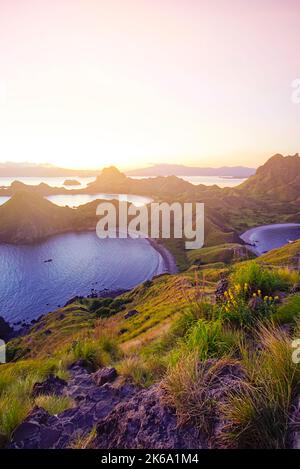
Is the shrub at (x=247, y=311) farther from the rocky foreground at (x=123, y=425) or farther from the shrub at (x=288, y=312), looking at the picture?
the rocky foreground at (x=123, y=425)

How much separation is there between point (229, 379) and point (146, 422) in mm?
1478

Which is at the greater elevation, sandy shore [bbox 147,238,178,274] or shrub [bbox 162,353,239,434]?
shrub [bbox 162,353,239,434]

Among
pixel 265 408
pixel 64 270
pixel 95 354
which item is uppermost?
pixel 265 408

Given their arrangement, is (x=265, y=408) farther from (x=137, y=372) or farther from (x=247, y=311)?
(x=247, y=311)

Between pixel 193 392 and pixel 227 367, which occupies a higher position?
pixel 193 392

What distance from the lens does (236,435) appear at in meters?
3.68

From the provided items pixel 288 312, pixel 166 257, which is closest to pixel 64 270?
pixel 166 257

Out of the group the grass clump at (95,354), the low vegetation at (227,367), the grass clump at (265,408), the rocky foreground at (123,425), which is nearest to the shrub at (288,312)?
the low vegetation at (227,367)

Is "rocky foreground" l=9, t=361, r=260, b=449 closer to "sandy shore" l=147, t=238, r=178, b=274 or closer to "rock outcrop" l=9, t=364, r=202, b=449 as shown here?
"rock outcrop" l=9, t=364, r=202, b=449

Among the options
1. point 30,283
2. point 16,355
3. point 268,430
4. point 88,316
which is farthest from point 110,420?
point 30,283

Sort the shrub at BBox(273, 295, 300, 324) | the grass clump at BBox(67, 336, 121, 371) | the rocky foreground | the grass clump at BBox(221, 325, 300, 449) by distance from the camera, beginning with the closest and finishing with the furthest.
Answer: the grass clump at BBox(221, 325, 300, 449) → the rocky foreground → the shrub at BBox(273, 295, 300, 324) → the grass clump at BBox(67, 336, 121, 371)

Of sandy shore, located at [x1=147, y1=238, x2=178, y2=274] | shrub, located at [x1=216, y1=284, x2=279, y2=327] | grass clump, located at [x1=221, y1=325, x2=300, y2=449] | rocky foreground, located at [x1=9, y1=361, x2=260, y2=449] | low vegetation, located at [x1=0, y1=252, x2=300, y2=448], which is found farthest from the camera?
sandy shore, located at [x1=147, y1=238, x2=178, y2=274]

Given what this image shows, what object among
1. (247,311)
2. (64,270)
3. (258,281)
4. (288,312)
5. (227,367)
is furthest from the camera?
(64,270)

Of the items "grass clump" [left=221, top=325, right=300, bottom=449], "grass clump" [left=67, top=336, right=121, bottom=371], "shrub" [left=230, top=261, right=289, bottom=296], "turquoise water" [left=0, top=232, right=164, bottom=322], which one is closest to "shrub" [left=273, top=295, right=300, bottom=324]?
"shrub" [left=230, top=261, right=289, bottom=296]
